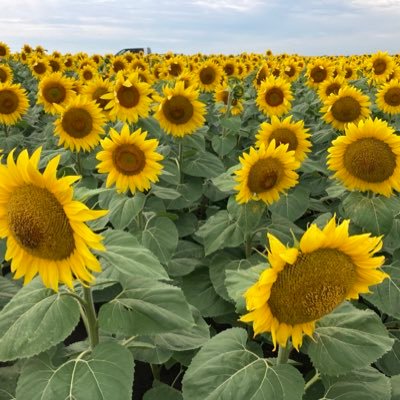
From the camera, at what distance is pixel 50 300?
1899 millimetres

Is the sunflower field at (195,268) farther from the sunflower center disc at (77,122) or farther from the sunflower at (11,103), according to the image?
the sunflower at (11,103)

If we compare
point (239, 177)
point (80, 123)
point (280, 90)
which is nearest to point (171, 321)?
point (239, 177)

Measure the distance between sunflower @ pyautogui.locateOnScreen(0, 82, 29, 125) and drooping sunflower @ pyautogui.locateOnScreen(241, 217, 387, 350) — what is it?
5.36m

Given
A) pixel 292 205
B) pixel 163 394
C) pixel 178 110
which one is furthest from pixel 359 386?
pixel 178 110

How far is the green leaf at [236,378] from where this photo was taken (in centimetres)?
178

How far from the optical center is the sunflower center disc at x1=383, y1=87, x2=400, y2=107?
6311mm

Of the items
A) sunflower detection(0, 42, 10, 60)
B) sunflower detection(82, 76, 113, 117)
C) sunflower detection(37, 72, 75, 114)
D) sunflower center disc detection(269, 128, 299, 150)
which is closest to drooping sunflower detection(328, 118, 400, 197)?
sunflower center disc detection(269, 128, 299, 150)

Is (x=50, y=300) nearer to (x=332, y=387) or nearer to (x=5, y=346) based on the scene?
(x=5, y=346)

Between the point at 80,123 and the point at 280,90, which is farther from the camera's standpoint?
the point at 280,90

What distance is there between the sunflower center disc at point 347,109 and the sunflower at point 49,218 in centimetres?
409

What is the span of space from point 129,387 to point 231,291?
0.48 meters

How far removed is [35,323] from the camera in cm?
181

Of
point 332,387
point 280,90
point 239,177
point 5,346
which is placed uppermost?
point 280,90

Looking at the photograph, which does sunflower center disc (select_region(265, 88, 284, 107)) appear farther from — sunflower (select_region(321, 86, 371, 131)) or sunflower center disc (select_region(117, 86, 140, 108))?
sunflower center disc (select_region(117, 86, 140, 108))
